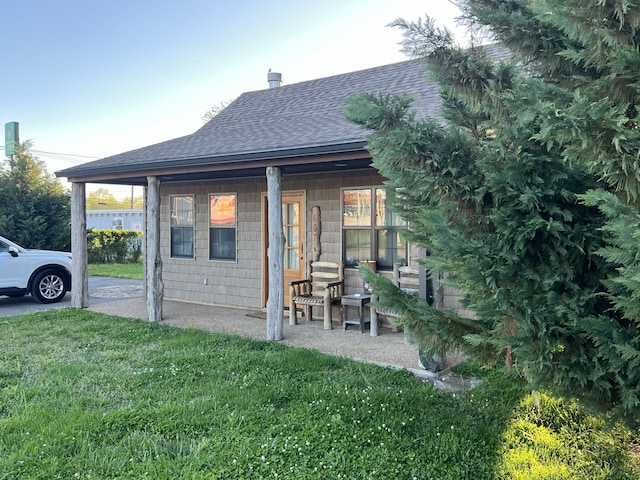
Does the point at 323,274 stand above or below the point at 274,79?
below

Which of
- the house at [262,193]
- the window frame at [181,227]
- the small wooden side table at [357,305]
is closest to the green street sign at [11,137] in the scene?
the house at [262,193]

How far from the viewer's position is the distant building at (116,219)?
103 feet

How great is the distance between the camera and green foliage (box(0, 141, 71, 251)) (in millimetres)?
15805

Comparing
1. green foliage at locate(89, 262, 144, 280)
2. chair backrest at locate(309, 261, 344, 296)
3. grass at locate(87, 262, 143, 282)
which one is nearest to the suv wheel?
green foliage at locate(89, 262, 144, 280)

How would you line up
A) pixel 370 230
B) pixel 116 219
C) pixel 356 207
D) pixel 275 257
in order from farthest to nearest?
1. pixel 116 219
2. pixel 356 207
3. pixel 370 230
4. pixel 275 257

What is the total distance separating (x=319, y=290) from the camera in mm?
7445

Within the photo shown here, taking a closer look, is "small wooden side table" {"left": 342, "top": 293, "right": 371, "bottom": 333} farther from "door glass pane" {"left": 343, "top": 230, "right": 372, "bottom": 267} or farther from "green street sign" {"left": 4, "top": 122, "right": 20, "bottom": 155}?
"green street sign" {"left": 4, "top": 122, "right": 20, "bottom": 155}

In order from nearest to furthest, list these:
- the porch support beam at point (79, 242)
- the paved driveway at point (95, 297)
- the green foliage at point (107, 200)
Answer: the porch support beam at point (79, 242) → the paved driveway at point (95, 297) → the green foliage at point (107, 200)

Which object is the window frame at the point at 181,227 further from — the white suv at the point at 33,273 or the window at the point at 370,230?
the window at the point at 370,230

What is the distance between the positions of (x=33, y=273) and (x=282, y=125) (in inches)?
239

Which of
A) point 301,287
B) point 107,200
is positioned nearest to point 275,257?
point 301,287

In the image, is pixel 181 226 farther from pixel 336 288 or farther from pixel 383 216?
pixel 383 216

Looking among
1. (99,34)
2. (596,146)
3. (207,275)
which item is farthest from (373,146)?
(99,34)

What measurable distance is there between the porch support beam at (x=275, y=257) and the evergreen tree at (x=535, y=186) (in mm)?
3069
